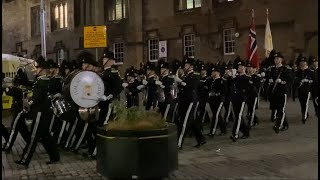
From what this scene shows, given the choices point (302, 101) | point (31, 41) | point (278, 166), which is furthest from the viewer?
point (31, 41)

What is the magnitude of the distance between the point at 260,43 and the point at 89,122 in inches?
806

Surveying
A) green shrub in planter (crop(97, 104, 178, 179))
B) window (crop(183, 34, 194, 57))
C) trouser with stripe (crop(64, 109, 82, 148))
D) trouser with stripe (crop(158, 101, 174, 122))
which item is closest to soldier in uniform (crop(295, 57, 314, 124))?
trouser with stripe (crop(158, 101, 174, 122))

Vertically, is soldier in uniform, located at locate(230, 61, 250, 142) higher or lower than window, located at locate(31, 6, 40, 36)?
lower

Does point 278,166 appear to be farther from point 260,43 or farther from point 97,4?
point 97,4

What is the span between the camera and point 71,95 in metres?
9.94

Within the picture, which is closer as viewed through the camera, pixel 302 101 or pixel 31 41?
pixel 302 101

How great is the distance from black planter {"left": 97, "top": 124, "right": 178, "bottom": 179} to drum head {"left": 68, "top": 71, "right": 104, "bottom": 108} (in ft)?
7.76

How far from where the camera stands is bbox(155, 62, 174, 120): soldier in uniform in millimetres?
11938

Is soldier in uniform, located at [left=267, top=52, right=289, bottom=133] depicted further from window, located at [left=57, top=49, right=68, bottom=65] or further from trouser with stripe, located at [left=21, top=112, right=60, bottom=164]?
window, located at [left=57, top=49, right=68, bottom=65]

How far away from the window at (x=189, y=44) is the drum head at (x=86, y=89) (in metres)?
24.5

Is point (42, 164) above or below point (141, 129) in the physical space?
below

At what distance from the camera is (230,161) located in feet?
31.6

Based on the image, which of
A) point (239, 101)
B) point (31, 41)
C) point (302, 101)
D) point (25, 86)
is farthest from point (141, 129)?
point (31, 41)

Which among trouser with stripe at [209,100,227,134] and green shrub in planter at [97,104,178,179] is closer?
green shrub in planter at [97,104,178,179]
